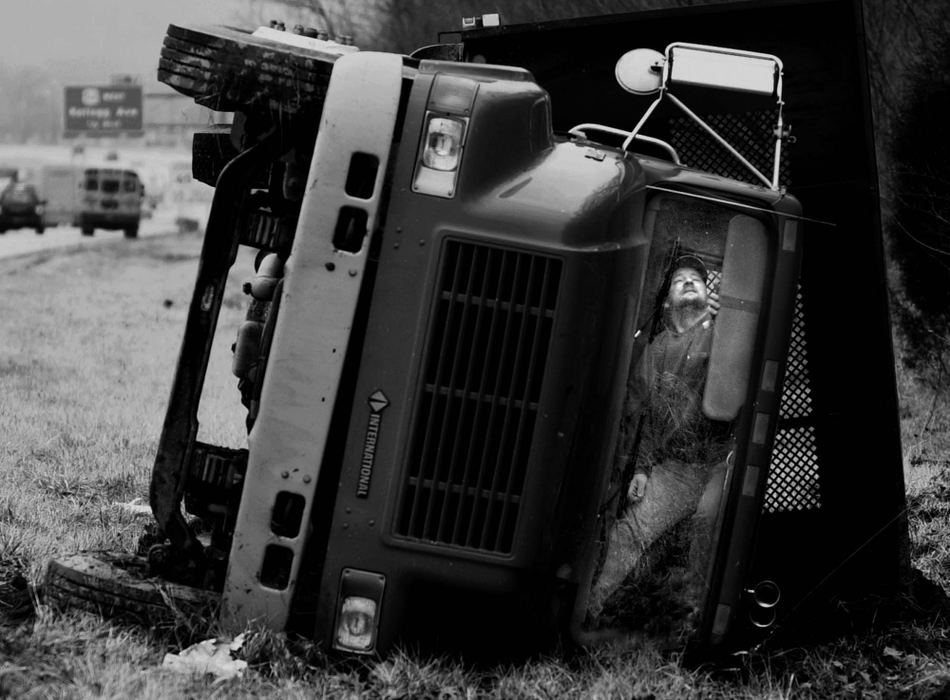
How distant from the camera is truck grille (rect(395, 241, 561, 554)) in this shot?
3.58m

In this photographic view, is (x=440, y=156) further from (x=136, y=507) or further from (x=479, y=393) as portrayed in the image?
(x=136, y=507)

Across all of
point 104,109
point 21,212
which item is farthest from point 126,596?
point 104,109

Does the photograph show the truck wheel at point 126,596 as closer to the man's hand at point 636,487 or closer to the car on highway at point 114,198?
the man's hand at point 636,487

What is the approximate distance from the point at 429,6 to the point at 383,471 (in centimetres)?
2295

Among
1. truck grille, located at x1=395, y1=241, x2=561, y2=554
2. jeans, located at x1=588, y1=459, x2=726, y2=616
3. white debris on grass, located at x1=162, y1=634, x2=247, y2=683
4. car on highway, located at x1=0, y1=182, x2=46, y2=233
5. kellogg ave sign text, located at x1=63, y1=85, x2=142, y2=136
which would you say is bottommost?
car on highway, located at x1=0, y1=182, x2=46, y2=233

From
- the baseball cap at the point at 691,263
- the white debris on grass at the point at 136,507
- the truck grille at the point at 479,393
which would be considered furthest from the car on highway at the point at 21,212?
the truck grille at the point at 479,393

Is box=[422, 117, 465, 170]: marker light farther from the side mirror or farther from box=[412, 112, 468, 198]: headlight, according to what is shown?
the side mirror

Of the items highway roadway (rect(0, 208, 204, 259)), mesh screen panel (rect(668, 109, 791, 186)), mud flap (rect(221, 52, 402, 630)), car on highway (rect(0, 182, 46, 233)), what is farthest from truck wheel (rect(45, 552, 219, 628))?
car on highway (rect(0, 182, 46, 233))

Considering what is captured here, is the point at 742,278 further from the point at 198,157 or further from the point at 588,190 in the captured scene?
the point at 198,157

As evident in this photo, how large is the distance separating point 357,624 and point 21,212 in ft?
124

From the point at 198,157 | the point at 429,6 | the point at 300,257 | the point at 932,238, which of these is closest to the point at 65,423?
the point at 198,157

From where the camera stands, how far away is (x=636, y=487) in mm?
3881

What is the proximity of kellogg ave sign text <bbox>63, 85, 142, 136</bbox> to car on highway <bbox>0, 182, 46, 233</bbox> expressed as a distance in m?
14.1

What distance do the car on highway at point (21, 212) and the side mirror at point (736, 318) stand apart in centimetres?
3759
